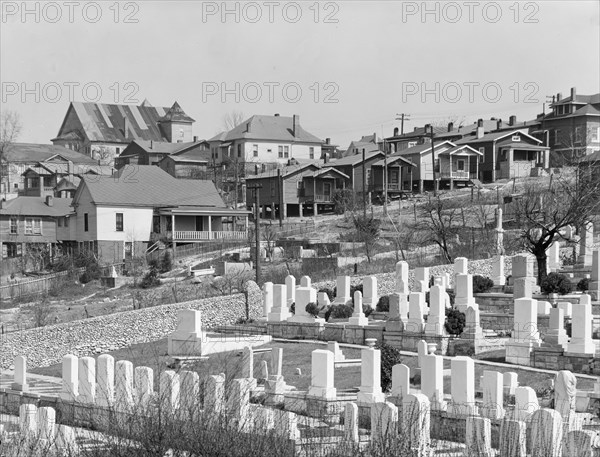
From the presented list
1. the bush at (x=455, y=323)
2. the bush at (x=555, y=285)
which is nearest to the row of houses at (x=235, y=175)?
the bush at (x=555, y=285)

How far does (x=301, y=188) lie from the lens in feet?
246

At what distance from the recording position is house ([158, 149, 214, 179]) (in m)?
91.6

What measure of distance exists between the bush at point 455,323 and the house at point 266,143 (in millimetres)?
63328

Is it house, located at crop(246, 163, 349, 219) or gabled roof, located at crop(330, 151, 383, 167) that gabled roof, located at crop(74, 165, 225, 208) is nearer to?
house, located at crop(246, 163, 349, 219)

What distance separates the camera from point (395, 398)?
20.5 meters

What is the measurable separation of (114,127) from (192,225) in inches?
2483

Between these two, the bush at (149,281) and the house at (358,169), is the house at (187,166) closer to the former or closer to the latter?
the house at (358,169)

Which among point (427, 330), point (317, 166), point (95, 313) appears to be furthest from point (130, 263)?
point (427, 330)

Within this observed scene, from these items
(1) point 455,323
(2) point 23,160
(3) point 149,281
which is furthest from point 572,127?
(1) point 455,323

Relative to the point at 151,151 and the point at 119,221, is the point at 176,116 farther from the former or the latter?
the point at 119,221

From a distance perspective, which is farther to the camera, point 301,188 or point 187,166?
point 187,166

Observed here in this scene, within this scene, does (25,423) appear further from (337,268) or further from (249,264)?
(249,264)

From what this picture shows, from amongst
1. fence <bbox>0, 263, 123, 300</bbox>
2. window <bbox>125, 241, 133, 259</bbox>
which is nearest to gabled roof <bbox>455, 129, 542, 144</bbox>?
window <bbox>125, 241, 133, 259</bbox>

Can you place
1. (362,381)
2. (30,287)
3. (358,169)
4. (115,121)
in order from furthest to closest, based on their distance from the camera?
(115,121) → (358,169) → (30,287) → (362,381)
